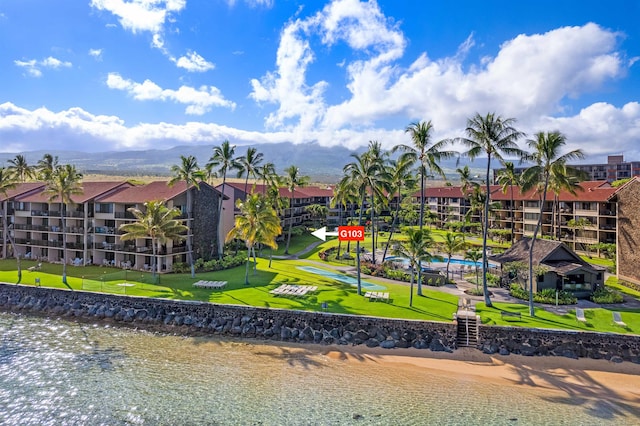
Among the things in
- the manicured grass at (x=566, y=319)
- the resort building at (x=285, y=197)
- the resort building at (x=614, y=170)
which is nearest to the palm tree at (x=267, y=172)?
the resort building at (x=285, y=197)

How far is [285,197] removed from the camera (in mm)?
79062

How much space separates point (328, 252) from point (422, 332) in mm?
34969

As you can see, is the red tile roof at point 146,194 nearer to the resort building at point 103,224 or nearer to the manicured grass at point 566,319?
the resort building at point 103,224

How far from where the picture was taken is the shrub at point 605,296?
125ft

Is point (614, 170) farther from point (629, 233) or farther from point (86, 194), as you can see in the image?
point (86, 194)

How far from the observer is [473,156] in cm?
3662

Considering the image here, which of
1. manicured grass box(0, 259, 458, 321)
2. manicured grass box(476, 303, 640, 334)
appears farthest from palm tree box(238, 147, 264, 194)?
manicured grass box(476, 303, 640, 334)

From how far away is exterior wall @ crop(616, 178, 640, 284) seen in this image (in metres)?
45.0

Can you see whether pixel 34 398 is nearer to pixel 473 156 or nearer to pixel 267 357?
pixel 267 357

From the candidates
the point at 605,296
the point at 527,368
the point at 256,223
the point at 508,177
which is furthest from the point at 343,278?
the point at 508,177

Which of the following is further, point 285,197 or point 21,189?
point 285,197

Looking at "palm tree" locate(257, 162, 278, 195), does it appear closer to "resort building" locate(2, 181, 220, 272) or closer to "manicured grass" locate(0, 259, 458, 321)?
"resort building" locate(2, 181, 220, 272)

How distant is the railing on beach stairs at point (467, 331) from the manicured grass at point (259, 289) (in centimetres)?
126

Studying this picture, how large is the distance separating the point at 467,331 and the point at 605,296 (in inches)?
680
